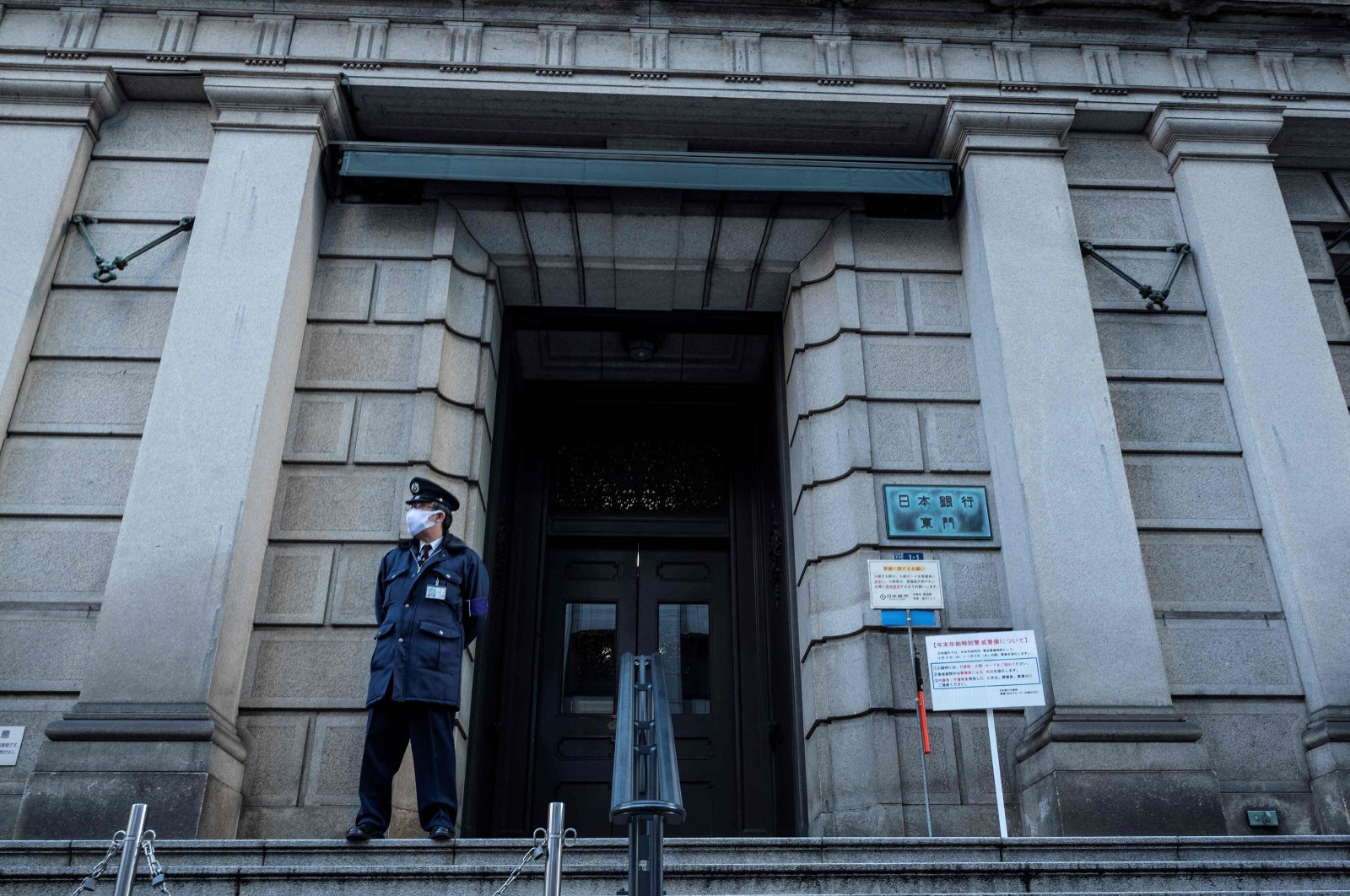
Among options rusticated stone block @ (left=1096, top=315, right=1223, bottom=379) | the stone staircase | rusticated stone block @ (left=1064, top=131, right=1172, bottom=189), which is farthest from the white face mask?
rusticated stone block @ (left=1064, top=131, right=1172, bottom=189)

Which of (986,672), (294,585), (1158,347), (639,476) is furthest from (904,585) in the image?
(294,585)

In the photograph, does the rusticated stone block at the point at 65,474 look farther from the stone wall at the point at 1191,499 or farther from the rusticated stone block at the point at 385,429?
the stone wall at the point at 1191,499

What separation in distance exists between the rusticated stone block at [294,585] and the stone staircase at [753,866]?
2842mm

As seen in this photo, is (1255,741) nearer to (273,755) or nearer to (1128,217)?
(1128,217)

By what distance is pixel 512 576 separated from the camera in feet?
37.3

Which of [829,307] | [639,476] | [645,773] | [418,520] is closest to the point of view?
[645,773]

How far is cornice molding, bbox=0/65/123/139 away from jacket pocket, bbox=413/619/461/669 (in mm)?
6537

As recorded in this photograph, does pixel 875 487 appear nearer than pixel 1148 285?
Yes

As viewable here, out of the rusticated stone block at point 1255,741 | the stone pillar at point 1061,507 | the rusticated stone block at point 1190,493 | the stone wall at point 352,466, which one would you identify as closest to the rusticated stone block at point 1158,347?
the stone pillar at point 1061,507

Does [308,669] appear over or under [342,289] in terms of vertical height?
under

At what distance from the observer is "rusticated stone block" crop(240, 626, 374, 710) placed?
27.9 feet

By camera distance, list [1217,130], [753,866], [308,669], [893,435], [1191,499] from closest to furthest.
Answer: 1. [753,866]
2. [308,669]
3. [1191,499]
4. [893,435]
5. [1217,130]

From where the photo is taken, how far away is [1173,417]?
31.6 feet

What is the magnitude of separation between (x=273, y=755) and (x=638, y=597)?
174 inches
